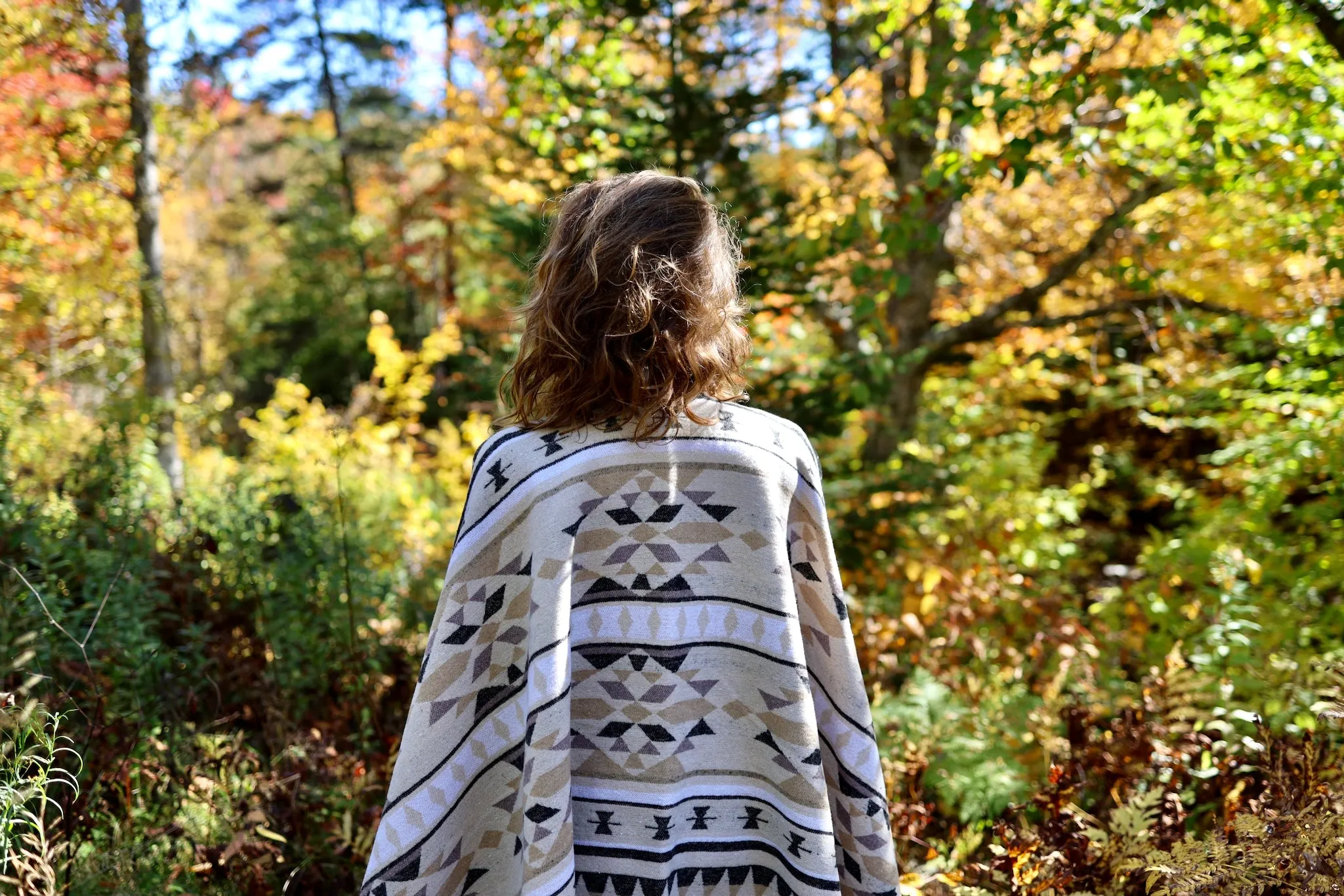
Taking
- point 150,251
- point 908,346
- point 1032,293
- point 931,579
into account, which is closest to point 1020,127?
point 1032,293

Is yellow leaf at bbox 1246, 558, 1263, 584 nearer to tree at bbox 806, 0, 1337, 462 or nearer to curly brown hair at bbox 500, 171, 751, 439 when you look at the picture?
tree at bbox 806, 0, 1337, 462

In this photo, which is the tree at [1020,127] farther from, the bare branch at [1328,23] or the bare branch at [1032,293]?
the bare branch at [1328,23]

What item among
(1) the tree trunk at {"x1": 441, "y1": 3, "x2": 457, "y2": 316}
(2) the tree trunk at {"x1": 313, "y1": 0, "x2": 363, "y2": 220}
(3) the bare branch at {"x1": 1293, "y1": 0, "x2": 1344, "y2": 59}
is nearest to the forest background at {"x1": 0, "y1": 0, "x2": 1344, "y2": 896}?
(3) the bare branch at {"x1": 1293, "y1": 0, "x2": 1344, "y2": 59}

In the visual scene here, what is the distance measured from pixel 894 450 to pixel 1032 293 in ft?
3.66

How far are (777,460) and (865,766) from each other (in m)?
0.60

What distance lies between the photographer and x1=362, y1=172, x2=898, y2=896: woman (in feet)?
4.91

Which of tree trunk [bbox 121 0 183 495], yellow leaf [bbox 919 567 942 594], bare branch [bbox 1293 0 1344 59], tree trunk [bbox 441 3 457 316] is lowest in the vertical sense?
yellow leaf [bbox 919 567 942 594]

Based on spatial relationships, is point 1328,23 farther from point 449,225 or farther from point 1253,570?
point 449,225

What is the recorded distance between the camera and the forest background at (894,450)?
7.85 feet

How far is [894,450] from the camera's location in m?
5.04

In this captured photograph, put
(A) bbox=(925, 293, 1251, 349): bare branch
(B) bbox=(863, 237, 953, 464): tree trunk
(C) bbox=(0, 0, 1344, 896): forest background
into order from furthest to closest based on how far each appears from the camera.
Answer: (B) bbox=(863, 237, 953, 464): tree trunk
(A) bbox=(925, 293, 1251, 349): bare branch
(C) bbox=(0, 0, 1344, 896): forest background

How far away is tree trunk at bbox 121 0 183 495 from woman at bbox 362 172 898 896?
4.07m

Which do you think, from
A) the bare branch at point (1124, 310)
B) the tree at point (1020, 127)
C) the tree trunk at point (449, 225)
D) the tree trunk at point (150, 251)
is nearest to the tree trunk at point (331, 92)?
the tree trunk at point (449, 225)

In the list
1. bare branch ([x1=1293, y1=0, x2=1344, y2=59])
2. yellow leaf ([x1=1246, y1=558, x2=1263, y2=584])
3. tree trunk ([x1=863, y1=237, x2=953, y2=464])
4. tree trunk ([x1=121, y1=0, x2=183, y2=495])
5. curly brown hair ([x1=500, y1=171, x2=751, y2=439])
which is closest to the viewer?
curly brown hair ([x1=500, y1=171, x2=751, y2=439])
